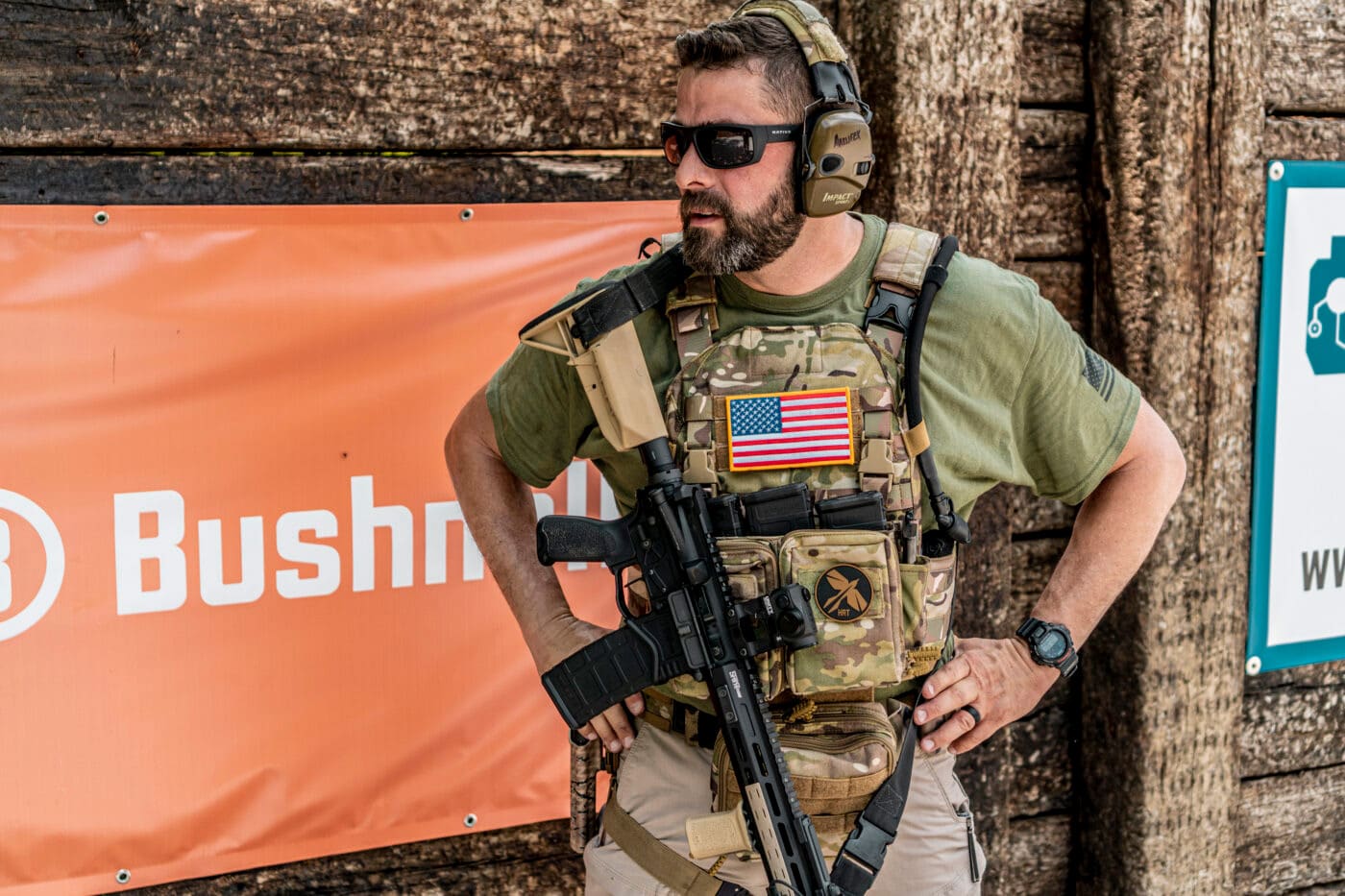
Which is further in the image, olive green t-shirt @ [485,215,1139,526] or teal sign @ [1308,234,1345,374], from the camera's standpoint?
teal sign @ [1308,234,1345,374]

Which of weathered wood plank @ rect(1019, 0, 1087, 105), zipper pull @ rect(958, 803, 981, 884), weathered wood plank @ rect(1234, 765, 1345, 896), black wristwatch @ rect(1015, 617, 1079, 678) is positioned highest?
weathered wood plank @ rect(1019, 0, 1087, 105)

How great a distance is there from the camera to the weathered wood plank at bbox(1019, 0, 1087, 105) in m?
2.62

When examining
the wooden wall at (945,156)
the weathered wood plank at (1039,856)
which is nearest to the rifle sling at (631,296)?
the wooden wall at (945,156)

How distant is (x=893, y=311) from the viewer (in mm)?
1780

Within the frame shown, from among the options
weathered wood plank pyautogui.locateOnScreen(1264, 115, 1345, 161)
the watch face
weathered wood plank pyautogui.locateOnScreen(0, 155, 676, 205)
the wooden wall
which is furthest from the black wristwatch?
weathered wood plank pyautogui.locateOnScreen(1264, 115, 1345, 161)

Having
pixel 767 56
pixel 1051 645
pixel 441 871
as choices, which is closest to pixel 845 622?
pixel 1051 645

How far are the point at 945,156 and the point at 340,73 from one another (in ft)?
3.72

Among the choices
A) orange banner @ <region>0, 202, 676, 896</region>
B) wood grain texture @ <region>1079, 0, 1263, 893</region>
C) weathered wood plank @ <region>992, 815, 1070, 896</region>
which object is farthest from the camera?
weathered wood plank @ <region>992, 815, 1070, 896</region>

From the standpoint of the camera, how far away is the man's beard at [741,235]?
5.76 ft

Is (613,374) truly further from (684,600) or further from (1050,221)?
(1050,221)

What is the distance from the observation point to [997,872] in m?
2.71

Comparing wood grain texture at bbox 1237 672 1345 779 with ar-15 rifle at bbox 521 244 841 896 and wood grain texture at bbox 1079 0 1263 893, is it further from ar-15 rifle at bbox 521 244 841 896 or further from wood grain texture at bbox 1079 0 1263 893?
ar-15 rifle at bbox 521 244 841 896

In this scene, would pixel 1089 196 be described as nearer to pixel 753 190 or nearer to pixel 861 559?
pixel 753 190

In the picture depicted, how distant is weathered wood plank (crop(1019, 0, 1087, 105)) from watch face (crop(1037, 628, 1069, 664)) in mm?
1221
